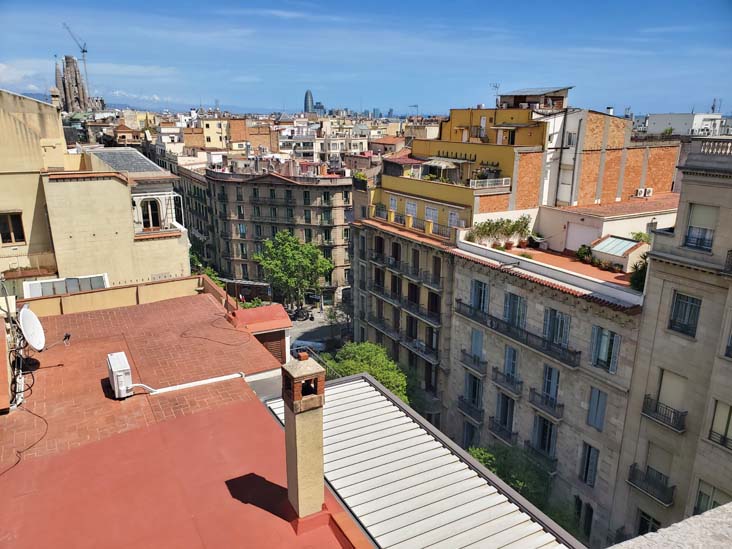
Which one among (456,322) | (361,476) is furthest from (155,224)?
(361,476)

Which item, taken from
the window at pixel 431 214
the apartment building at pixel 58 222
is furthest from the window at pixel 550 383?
the apartment building at pixel 58 222

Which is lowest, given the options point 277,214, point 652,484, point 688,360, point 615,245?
point 652,484

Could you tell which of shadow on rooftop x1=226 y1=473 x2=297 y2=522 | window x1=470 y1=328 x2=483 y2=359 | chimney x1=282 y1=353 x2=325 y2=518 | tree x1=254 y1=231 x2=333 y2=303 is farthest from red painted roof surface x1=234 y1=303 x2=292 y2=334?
tree x1=254 y1=231 x2=333 y2=303

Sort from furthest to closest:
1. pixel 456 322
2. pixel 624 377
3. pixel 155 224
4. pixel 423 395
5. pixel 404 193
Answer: pixel 404 193 → pixel 423 395 → pixel 456 322 → pixel 155 224 → pixel 624 377

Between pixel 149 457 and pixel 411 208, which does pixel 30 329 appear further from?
pixel 411 208

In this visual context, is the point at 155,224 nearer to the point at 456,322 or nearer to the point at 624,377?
the point at 456,322

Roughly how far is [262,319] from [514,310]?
55.2 ft

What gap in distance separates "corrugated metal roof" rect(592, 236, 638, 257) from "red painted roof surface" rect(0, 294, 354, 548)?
2350 cm

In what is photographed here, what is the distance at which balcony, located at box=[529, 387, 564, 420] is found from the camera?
30237 mm

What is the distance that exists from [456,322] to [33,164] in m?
27.1

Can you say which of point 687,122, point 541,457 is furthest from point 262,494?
point 687,122

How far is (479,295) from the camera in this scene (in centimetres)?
3575

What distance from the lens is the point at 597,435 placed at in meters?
28.3

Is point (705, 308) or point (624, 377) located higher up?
point (705, 308)
